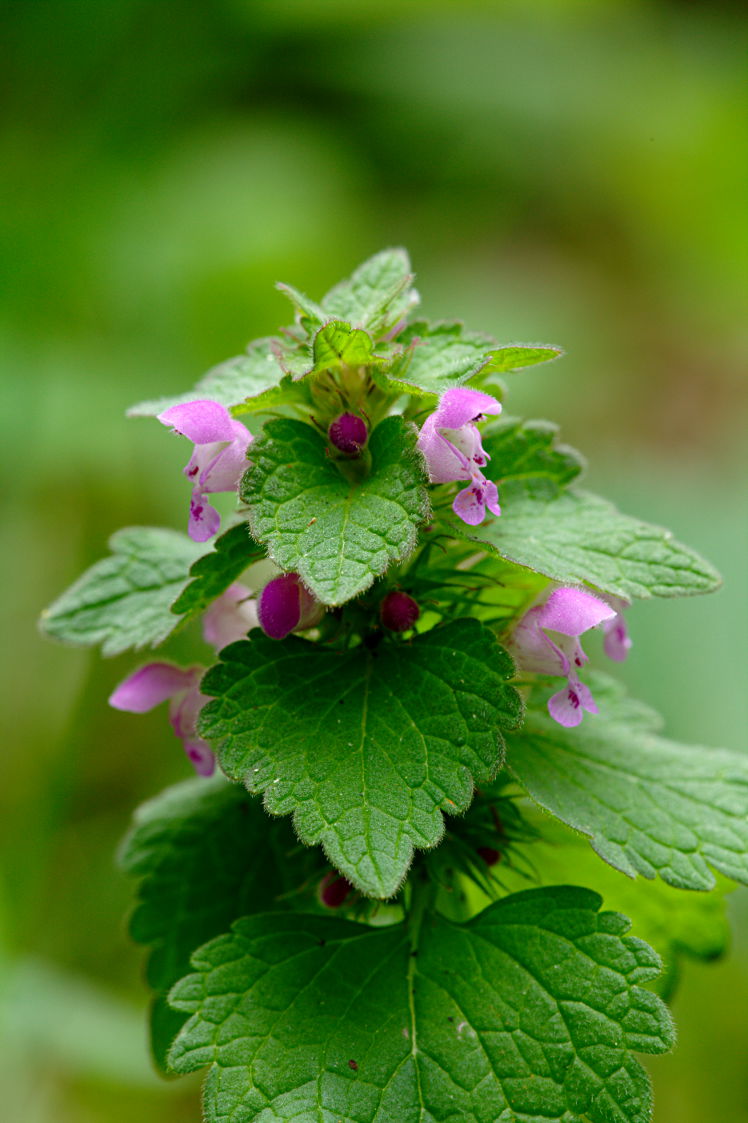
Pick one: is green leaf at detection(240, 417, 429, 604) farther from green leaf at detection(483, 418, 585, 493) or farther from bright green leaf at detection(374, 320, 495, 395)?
green leaf at detection(483, 418, 585, 493)

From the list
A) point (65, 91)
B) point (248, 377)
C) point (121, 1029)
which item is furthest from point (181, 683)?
point (65, 91)

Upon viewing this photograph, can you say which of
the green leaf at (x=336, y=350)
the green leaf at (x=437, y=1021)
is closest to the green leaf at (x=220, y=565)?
the green leaf at (x=336, y=350)

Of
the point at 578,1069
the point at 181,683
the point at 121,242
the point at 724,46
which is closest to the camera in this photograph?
the point at 578,1069

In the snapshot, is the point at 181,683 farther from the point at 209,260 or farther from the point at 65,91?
the point at 65,91

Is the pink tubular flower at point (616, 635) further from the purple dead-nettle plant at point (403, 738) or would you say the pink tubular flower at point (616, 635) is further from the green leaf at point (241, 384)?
the green leaf at point (241, 384)

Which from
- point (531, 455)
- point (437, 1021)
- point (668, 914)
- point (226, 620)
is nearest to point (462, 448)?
point (531, 455)
